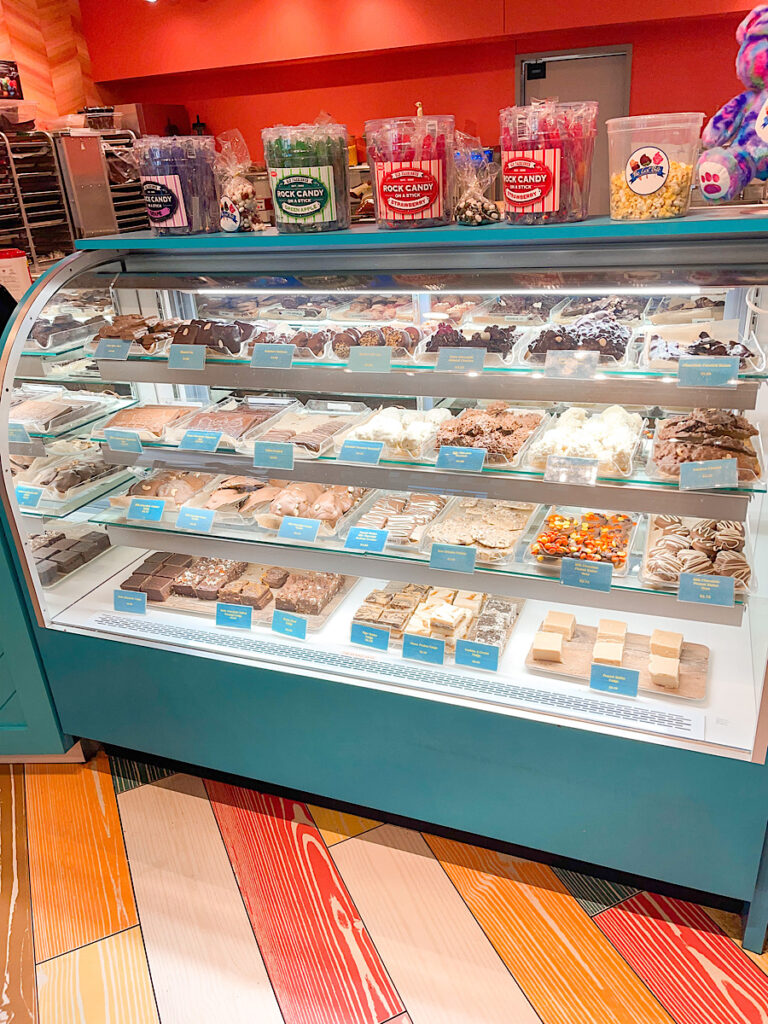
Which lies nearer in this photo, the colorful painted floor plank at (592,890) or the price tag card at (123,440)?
the colorful painted floor plank at (592,890)

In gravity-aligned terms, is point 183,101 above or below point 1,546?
above

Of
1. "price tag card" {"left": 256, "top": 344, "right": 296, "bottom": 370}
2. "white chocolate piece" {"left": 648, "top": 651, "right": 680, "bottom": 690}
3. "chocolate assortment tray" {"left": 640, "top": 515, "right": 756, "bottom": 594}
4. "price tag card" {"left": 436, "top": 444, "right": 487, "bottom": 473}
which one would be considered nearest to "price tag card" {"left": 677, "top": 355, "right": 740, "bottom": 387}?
"chocolate assortment tray" {"left": 640, "top": 515, "right": 756, "bottom": 594}

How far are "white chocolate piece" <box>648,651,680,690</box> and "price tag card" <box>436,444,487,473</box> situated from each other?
808 millimetres

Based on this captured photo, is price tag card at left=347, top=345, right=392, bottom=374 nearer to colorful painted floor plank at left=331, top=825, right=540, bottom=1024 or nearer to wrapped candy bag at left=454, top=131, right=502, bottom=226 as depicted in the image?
wrapped candy bag at left=454, top=131, right=502, bottom=226

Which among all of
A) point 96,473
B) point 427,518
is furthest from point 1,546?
point 427,518

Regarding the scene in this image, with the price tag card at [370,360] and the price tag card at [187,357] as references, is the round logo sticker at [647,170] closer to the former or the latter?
the price tag card at [370,360]

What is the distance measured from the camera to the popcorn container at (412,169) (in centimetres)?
189

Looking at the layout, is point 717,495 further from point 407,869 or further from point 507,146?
point 407,869

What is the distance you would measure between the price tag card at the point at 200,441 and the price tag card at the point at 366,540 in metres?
0.57

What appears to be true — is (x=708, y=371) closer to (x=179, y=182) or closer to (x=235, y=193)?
(x=235, y=193)

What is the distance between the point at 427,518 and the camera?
2551 millimetres

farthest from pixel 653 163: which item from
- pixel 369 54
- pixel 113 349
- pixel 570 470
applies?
pixel 369 54

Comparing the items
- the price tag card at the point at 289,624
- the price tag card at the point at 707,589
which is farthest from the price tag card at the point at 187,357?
the price tag card at the point at 707,589

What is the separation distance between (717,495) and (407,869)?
161 cm
